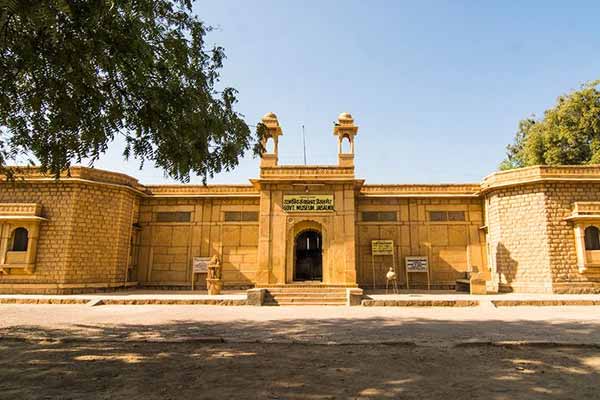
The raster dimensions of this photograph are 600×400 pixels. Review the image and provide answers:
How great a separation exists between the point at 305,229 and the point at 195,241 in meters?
5.94

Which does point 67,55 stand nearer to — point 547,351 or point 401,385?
point 401,385

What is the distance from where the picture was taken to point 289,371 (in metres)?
4.45

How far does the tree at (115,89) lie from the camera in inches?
200

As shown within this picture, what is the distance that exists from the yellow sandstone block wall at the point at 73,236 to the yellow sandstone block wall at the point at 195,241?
152 centimetres

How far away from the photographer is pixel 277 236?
50.4 ft

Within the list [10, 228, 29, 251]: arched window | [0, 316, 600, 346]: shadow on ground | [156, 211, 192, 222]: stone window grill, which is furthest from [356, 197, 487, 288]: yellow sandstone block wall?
[10, 228, 29, 251]: arched window

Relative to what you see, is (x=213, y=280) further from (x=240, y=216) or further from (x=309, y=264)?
(x=309, y=264)

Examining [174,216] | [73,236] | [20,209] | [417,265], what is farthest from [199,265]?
[417,265]

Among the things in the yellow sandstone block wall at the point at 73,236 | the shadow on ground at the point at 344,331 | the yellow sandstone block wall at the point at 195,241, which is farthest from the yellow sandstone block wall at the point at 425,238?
the yellow sandstone block wall at the point at 73,236

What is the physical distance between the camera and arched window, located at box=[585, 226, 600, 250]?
1534cm

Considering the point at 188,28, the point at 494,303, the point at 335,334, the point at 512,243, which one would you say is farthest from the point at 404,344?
the point at 512,243

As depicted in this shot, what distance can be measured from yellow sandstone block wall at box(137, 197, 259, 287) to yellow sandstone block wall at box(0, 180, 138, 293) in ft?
5.00

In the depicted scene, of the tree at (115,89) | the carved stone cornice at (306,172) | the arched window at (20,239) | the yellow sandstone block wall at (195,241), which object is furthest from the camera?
the yellow sandstone block wall at (195,241)

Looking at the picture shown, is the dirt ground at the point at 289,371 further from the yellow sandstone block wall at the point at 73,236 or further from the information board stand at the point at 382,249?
the information board stand at the point at 382,249
